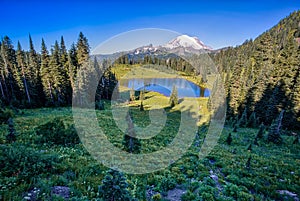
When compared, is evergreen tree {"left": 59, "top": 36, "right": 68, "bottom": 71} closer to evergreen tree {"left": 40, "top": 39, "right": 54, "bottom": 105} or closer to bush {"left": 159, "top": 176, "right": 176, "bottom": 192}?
evergreen tree {"left": 40, "top": 39, "right": 54, "bottom": 105}

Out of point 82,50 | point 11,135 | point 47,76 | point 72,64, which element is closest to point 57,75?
point 47,76

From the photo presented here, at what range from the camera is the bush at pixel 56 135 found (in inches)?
439

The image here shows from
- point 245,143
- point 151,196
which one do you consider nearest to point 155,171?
point 151,196

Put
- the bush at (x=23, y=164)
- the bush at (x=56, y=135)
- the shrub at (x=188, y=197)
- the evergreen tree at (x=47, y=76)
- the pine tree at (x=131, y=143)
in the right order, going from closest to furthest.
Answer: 1. the bush at (x=23, y=164)
2. the shrub at (x=188, y=197)
3. the bush at (x=56, y=135)
4. the pine tree at (x=131, y=143)
5. the evergreen tree at (x=47, y=76)

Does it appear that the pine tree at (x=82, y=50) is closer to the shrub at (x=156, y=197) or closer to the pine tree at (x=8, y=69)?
the pine tree at (x=8, y=69)

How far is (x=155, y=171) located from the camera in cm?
903

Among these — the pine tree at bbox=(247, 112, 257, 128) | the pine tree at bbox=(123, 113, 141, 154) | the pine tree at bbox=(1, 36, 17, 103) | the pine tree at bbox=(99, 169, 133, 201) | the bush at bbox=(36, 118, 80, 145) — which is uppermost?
the pine tree at bbox=(1, 36, 17, 103)

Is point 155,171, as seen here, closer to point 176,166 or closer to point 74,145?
point 176,166

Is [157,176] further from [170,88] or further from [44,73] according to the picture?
[170,88]

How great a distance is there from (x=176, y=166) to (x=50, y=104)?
112 feet

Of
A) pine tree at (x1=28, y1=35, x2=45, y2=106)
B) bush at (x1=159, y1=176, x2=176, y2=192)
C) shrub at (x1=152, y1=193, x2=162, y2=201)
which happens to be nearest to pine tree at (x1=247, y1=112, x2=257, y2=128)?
bush at (x1=159, y1=176, x2=176, y2=192)

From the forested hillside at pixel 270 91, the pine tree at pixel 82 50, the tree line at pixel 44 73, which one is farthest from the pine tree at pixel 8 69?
the forested hillside at pixel 270 91

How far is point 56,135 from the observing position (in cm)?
1138

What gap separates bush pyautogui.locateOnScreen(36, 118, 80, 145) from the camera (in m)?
11.1
